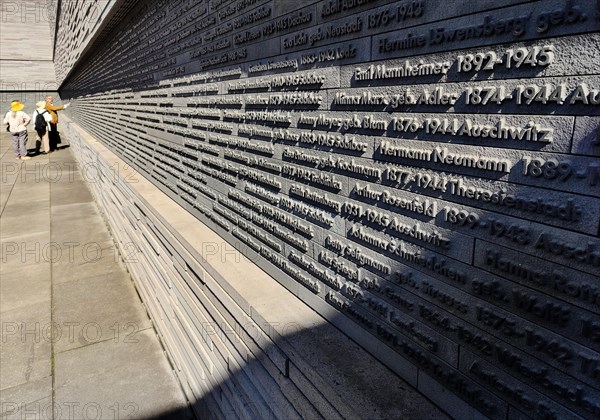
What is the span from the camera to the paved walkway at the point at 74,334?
412 cm

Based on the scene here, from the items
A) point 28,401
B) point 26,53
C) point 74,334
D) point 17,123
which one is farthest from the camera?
point 26,53

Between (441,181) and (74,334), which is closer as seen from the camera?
(441,181)

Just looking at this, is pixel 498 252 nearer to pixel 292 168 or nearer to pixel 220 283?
pixel 292 168

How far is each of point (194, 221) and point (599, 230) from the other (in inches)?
147

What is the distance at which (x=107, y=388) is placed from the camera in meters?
4.29

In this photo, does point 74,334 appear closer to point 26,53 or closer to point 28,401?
point 28,401

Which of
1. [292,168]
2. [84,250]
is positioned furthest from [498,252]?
[84,250]

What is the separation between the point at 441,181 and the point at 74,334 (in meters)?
5.10

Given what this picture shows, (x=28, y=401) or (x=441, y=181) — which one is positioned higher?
(x=441, y=181)

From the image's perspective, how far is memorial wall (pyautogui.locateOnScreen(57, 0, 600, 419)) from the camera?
132cm

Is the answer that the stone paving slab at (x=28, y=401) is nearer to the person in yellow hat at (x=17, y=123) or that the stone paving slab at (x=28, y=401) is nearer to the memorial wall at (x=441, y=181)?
the memorial wall at (x=441, y=181)

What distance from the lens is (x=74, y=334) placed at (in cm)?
521

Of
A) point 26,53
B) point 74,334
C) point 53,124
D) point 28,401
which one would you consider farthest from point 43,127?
point 28,401

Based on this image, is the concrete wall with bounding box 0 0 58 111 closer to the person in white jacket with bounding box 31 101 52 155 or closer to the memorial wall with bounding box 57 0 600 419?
the person in white jacket with bounding box 31 101 52 155
